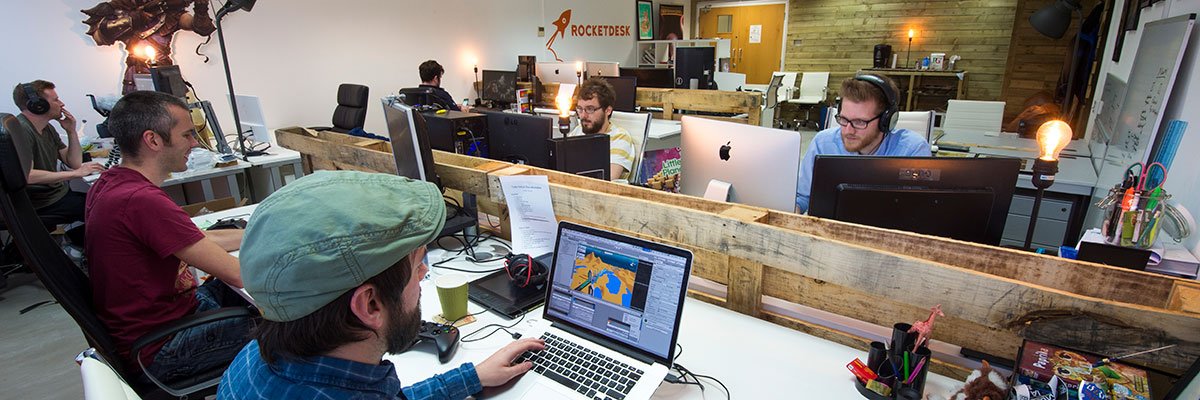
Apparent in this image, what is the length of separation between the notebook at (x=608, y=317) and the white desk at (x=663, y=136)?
311cm

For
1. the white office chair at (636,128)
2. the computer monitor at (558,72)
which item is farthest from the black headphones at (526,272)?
the computer monitor at (558,72)

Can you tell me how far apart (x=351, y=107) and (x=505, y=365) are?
4370 mm

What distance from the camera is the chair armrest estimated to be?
5.08 feet

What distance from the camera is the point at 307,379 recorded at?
83 cm

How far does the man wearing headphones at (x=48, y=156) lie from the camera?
320 centimetres

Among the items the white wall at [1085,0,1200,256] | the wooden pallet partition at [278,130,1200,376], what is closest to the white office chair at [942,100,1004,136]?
the white wall at [1085,0,1200,256]

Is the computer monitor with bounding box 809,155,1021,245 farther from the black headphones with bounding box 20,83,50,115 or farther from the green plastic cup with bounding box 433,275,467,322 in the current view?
the black headphones with bounding box 20,83,50,115

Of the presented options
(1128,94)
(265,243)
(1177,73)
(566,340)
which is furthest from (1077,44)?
(265,243)

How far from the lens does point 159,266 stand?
66.2 inches

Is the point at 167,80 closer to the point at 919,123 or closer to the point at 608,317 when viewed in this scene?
the point at 608,317

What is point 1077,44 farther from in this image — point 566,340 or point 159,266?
point 159,266

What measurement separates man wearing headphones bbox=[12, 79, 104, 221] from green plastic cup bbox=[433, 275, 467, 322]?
3.31m

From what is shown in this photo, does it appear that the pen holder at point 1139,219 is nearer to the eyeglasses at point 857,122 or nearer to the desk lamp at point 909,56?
the eyeglasses at point 857,122

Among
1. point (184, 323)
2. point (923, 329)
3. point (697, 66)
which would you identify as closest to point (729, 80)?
point (697, 66)
